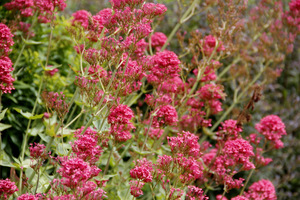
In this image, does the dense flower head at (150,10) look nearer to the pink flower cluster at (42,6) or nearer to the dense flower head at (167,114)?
the dense flower head at (167,114)

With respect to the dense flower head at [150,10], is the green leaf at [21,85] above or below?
below

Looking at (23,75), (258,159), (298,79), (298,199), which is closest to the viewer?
(258,159)

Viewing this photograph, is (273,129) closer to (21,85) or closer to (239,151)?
(239,151)

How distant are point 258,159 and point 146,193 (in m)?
1.28

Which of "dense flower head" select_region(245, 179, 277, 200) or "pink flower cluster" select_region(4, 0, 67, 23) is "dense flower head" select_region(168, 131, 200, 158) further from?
"pink flower cluster" select_region(4, 0, 67, 23)

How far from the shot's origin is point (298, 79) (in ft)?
25.6

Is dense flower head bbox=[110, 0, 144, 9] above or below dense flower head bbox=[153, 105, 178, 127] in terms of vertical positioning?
above

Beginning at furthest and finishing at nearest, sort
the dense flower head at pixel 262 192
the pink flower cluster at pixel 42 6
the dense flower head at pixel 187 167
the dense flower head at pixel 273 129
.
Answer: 1. the dense flower head at pixel 273 129
2. the dense flower head at pixel 262 192
3. the pink flower cluster at pixel 42 6
4. the dense flower head at pixel 187 167

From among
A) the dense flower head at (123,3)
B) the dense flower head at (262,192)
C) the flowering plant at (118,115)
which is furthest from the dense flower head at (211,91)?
the dense flower head at (123,3)

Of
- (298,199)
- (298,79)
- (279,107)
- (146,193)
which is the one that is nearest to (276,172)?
(298,199)

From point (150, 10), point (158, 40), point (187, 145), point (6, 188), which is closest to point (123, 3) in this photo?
point (150, 10)

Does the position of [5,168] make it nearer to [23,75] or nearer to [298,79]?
[23,75]

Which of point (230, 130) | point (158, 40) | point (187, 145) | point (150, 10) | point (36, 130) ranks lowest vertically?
point (36, 130)

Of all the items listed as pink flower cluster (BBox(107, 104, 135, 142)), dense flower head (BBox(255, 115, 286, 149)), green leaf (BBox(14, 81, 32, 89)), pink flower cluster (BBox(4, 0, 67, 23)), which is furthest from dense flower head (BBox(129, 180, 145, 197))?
green leaf (BBox(14, 81, 32, 89))
